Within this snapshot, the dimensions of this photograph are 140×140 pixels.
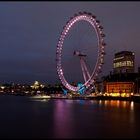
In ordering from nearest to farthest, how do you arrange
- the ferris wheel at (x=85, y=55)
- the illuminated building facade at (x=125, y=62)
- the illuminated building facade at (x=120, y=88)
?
1. the ferris wheel at (x=85, y=55)
2. the illuminated building facade at (x=120, y=88)
3. the illuminated building facade at (x=125, y=62)

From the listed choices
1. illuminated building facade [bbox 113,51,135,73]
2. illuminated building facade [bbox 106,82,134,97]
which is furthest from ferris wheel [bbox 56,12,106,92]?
Answer: illuminated building facade [bbox 113,51,135,73]

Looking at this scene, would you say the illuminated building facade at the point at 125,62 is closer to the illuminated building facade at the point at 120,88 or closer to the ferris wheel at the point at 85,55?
the illuminated building facade at the point at 120,88

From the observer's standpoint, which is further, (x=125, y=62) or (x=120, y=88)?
(x=125, y=62)

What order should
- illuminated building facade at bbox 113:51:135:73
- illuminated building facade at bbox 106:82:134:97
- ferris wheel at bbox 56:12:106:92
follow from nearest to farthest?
1. ferris wheel at bbox 56:12:106:92
2. illuminated building facade at bbox 106:82:134:97
3. illuminated building facade at bbox 113:51:135:73

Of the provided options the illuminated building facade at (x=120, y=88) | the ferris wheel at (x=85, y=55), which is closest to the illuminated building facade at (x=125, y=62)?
the illuminated building facade at (x=120, y=88)

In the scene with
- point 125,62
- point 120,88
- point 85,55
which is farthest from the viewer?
point 125,62

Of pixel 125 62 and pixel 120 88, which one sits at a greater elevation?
pixel 125 62

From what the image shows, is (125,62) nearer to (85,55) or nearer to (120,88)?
(120,88)

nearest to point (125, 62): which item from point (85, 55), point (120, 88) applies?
point (120, 88)

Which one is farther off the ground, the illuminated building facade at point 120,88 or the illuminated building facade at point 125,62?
the illuminated building facade at point 125,62

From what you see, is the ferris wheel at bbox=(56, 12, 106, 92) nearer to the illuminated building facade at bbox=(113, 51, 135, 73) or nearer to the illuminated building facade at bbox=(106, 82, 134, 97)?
the illuminated building facade at bbox=(106, 82, 134, 97)

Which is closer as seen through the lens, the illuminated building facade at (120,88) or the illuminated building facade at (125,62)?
the illuminated building facade at (120,88)

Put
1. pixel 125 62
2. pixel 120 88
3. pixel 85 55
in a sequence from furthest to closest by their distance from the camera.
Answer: pixel 125 62, pixel 120 88, pixel 85 55

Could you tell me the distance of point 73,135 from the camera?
2195 cm
